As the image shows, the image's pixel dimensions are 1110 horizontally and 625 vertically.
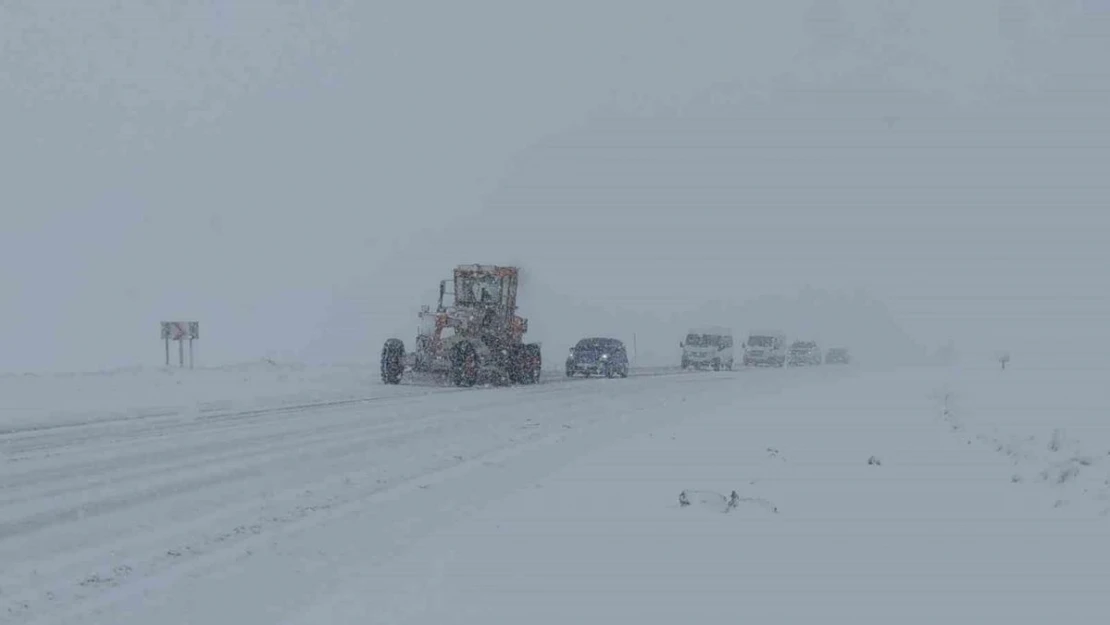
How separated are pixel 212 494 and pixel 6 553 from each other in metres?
3.11

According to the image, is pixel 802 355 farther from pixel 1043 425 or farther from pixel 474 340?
pixel 1043 425

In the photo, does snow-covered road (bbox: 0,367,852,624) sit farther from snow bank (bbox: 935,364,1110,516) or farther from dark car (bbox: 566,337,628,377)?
dark car (bbox: 566,337,628,377)

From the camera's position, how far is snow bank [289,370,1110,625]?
6953 millimetres

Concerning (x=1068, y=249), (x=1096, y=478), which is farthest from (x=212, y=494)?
(x=1068, y=249)

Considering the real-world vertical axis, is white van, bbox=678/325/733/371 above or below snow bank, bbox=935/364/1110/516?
above

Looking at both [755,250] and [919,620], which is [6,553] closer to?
[919,620]

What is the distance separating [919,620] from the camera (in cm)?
655

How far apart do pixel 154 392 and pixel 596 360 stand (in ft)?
59.2

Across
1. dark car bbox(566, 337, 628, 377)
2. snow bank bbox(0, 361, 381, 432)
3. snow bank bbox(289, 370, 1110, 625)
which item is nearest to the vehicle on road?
dark car bbox(566, 337, 628, 377)

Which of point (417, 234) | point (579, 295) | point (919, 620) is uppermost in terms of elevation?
point (417, 234)

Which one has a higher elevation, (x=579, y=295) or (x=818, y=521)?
(x=579, y=295)

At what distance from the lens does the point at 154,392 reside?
94.2 feet

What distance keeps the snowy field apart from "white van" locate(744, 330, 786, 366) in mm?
40582

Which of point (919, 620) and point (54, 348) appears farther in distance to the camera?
point (54, 348)
